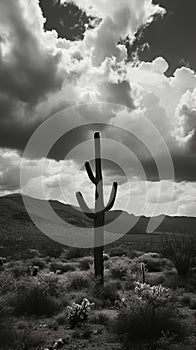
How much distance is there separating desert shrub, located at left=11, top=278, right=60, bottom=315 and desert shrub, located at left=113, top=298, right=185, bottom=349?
121 inches

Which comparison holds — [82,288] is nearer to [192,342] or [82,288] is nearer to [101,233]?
[101,233]

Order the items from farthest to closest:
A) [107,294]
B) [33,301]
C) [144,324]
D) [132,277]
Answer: [132,277] < [107,294] < [33,301] < [144,324]

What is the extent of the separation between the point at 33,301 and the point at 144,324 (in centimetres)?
437

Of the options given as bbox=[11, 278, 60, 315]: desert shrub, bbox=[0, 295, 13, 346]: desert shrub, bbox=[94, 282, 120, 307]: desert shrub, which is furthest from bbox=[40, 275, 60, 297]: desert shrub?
bbox=[0, 295, 13, 346]: desert shrub

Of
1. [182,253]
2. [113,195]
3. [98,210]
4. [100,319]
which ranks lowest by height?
[100,319]

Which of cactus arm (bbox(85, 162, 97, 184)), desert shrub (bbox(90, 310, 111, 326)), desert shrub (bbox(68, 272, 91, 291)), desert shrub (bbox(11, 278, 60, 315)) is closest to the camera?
desert shrub (bbox(90, 310, 111, 326))

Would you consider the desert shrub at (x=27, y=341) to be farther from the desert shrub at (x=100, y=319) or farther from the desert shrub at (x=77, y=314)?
the desert shrub at (x=100, y=319)

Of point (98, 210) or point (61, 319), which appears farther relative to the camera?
point (98, 210)

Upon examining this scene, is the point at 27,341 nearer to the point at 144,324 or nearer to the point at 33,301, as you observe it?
the point at 144,324

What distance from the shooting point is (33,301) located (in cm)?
1183

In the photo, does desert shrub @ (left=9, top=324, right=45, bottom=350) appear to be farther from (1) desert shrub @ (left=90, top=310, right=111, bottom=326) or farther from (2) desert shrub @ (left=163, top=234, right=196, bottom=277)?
(2) desert shrub @ (left=163, top=234, right=196, bottom=277)

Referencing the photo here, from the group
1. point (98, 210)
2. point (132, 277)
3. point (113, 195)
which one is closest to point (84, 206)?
point (98, 210)

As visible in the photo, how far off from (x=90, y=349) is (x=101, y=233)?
28.9ft

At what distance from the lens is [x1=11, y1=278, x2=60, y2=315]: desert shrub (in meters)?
11.6
